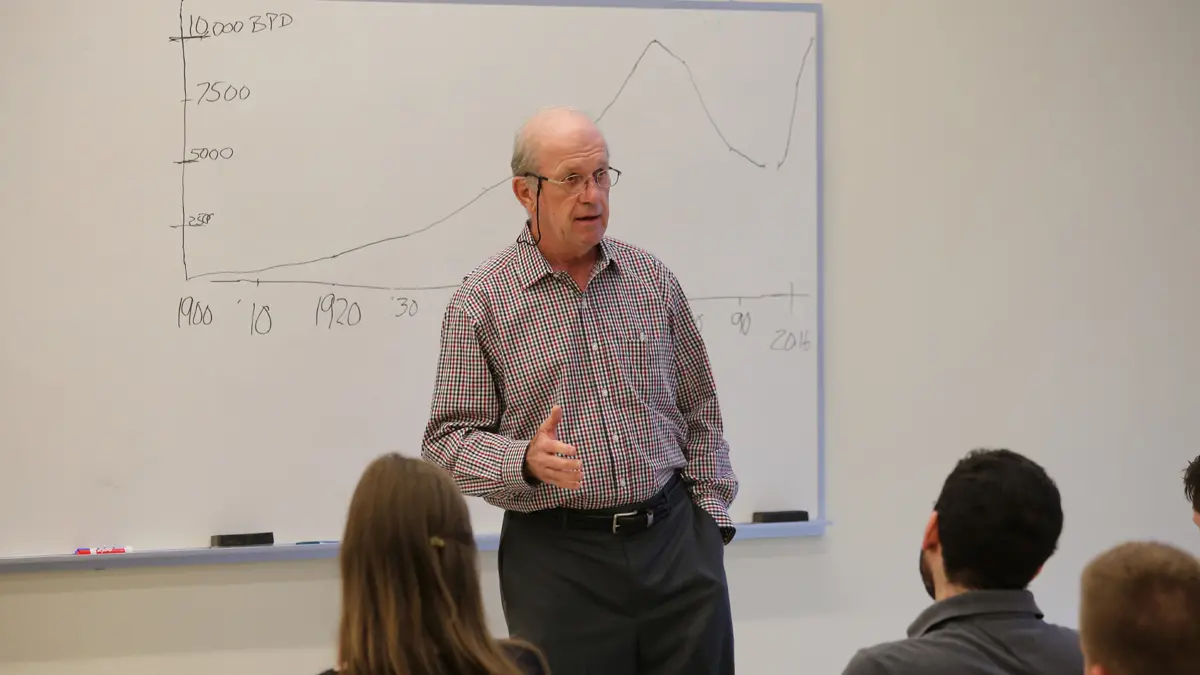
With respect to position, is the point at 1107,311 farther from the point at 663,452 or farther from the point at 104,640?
the point at 104,640

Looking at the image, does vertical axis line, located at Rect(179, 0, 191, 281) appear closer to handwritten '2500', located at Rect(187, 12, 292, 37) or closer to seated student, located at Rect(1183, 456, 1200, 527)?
handwritten '2500', located at Rect(187, 12, 292, 37)

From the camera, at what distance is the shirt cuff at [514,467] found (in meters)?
2.11

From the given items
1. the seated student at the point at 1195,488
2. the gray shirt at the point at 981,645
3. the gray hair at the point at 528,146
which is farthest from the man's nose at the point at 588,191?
the seated student at the point at 1195,488

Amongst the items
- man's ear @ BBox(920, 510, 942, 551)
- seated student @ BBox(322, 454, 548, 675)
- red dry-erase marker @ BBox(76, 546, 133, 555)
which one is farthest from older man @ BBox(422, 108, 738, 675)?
red dry-erase marker @ BBox(76, 546, 133, 555)

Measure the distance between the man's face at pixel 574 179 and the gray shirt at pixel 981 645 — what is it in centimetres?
105

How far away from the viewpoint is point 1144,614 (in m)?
1.35

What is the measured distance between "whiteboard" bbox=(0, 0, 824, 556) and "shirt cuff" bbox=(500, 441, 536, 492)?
0.96m

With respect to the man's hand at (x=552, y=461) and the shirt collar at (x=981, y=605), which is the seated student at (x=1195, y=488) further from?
the man's hand at (x=552, y=461)

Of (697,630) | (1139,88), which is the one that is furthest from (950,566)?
(1139,88)

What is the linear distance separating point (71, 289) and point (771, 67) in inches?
76.9

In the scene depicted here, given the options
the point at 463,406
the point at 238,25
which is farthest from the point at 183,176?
the point at 463,406

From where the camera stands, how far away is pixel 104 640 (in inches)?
118

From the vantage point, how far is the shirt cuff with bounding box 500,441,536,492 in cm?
211

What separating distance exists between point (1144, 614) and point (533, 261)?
1.36m
